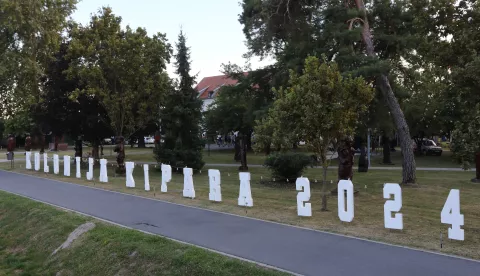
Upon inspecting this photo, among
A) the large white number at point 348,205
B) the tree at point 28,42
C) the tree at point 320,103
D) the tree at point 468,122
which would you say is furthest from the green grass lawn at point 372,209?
the tree at point 28,42

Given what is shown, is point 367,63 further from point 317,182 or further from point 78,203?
point 78,203

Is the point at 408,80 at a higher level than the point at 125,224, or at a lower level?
higher

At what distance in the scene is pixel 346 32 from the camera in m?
17.9

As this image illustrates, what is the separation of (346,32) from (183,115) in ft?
42.7

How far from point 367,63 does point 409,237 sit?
33.6ft

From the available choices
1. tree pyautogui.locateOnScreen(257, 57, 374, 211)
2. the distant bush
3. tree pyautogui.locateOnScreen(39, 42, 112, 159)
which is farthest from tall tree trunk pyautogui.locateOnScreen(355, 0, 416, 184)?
tree pyautogui.locateOnScreen(39, 42, 112, 159)

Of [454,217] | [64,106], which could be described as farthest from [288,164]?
[64,106]

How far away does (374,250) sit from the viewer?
25.8ft

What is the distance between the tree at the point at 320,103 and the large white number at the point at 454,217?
142 inches

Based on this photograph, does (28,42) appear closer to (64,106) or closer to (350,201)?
(64,106)

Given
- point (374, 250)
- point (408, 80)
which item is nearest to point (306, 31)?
point (408, 80)

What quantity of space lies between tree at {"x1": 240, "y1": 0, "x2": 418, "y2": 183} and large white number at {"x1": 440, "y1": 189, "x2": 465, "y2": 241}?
392 inches

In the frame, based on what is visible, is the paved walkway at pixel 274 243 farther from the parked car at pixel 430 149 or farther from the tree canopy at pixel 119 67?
the parked car at pixel 430 149

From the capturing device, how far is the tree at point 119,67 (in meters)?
23.1
